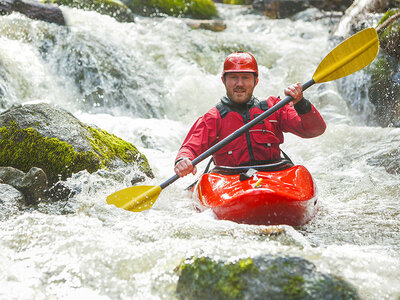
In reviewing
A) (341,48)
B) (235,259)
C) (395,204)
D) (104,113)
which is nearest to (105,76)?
(104,113)

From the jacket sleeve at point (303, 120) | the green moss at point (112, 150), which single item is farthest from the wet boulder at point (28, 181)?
the jacket sleeve at point (303, 120)

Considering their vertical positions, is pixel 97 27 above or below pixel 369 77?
above

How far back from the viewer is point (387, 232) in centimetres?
288

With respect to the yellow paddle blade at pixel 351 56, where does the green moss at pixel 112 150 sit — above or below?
below

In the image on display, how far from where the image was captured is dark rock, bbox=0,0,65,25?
29.0 ft

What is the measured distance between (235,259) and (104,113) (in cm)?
633

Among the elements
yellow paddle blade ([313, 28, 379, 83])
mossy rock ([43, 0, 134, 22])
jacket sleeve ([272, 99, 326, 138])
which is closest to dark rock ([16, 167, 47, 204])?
jacket sleeve ([272, 99, 326, 138])

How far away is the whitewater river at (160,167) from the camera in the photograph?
2.20 meters

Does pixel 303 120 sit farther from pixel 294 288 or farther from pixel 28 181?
pixel 28 181

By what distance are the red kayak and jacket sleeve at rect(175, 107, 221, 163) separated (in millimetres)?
384

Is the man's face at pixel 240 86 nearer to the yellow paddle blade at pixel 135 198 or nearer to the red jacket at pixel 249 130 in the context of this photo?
the red jacket at pixel 249 130

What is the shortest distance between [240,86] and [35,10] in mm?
7305

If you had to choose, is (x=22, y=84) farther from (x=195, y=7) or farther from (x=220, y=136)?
(x=195, y=7)

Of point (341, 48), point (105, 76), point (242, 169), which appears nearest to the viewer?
point (242, 169)
